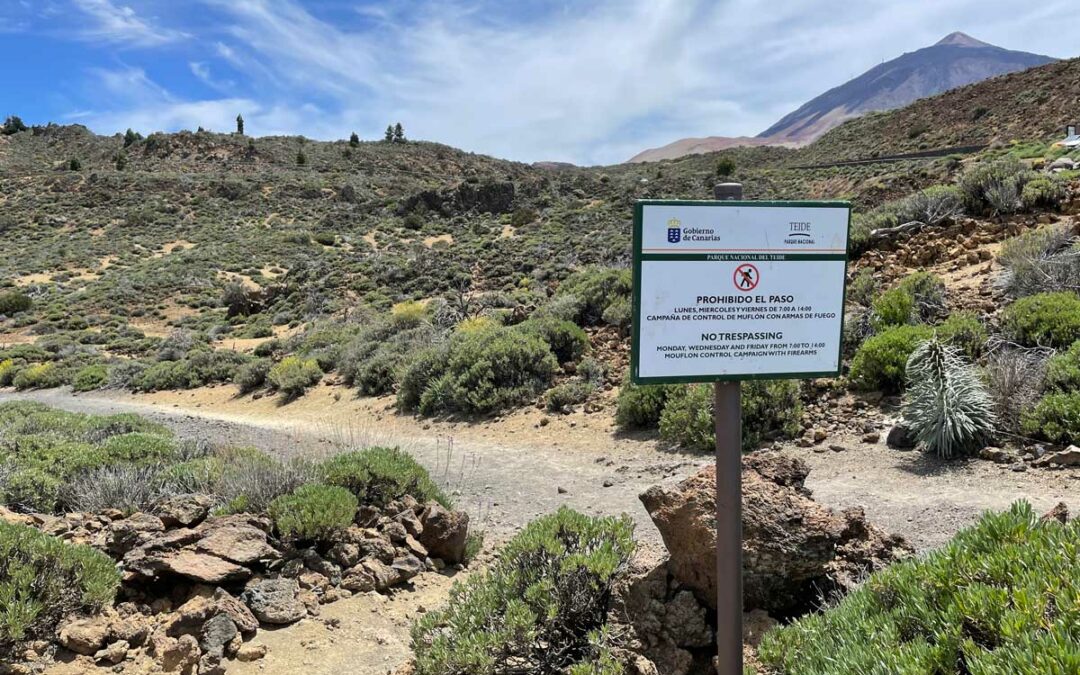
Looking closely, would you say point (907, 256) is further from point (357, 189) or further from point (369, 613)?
point (357, 189)

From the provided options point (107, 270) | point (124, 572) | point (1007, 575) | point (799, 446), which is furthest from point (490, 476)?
point (107, 270)

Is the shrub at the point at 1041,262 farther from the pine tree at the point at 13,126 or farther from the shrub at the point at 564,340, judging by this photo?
the pine tree at the point at 13,126

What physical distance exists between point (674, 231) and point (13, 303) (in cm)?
3393

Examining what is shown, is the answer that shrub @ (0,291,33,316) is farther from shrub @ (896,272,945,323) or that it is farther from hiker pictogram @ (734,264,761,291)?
hiker pictogram @ (734,264,761,291)

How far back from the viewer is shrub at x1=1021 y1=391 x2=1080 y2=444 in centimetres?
530

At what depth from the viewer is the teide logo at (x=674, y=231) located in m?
2.41

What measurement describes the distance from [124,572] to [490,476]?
4.02 m

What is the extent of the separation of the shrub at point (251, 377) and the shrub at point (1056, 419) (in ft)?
45.7

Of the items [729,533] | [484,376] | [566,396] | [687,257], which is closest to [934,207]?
[566,396]

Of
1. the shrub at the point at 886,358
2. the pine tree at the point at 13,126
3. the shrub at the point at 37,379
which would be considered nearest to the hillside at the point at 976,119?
the shrub at the point at 886,358

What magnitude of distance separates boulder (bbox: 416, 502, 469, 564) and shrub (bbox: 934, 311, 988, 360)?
5719 mm

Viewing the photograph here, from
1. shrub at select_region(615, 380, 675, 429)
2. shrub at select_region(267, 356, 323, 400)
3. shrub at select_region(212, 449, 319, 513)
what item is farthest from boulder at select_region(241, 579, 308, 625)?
shrub at select_region(267, 356, 323, 400)

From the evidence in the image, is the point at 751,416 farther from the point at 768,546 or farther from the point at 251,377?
the point at 251,377

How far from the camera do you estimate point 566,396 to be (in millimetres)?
9797
